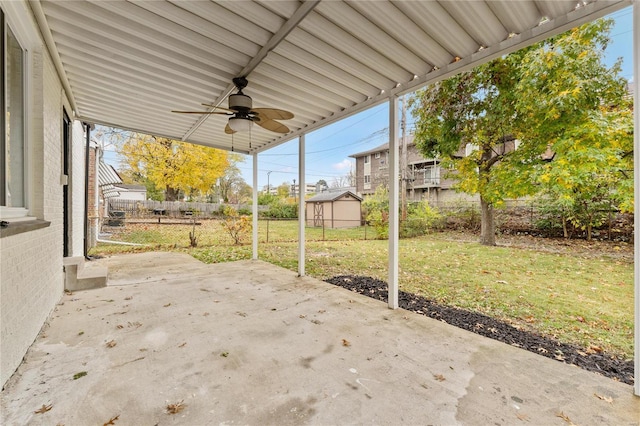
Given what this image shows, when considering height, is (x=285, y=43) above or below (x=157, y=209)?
above

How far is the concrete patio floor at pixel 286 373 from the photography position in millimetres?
1588

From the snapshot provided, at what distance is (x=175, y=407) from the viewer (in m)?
1.62

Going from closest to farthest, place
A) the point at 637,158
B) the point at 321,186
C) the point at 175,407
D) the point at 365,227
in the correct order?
the point at 175,407 < the point at 637,158 < the point at 365,227 < the point at 321,186

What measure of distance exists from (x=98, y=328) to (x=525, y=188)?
8548mm

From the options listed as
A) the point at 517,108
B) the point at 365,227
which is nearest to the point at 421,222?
the point at 365,227

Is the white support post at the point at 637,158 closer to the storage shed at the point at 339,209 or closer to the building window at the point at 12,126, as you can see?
the building window at the point at 12,126

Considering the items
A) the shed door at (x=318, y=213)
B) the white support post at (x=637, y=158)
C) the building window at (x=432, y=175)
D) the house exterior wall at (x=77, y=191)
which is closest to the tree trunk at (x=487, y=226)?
the white support post at (x=637, y=158)

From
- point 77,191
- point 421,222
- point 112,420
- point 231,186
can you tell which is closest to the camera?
point 112,420

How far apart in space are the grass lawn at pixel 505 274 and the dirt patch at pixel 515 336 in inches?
7.9

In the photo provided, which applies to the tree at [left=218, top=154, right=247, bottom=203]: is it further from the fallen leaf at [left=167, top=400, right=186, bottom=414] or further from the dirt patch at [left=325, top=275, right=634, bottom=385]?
the fallen leaf at [left=167, top=400, right=186, bottom=414]

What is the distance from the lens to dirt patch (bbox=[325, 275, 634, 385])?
7.16 ft

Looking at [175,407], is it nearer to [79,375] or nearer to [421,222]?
[79,375]

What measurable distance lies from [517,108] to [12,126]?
839 centimetres

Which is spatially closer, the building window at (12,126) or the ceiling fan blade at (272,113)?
the building window at (12,126)
